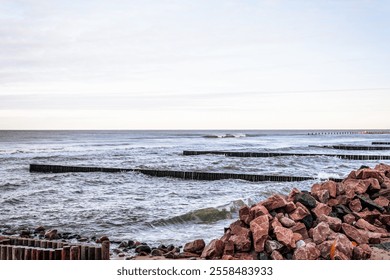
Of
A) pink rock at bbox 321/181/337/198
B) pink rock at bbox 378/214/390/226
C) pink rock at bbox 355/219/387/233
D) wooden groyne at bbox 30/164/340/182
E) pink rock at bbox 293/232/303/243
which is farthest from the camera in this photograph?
wooden groyne at bbox 30/164/340/182

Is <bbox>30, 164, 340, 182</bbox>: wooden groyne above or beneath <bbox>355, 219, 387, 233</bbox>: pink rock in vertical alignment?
beneath

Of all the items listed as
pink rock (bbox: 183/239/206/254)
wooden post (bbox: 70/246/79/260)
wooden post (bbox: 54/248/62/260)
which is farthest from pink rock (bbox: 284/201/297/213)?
wooden post (bbox: 54/248/62/260)

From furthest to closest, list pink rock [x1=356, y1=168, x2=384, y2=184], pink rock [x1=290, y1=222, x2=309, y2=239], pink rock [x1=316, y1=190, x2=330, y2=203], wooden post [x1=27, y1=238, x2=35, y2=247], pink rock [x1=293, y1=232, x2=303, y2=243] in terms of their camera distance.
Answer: pink rock [x1=356, y1=168, x2=384, y2=184] → pink rock [x1=316, y1=190, x2=330, y2=203] → pink rock [x1=290, y1=222, x2=309, y2=239] → pink rock [x1=293, y1=232, x2=303, y2=243] → wooden post [x1=27, y1=238, x2=35, y2=247]

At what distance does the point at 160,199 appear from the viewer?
1841 centimetres

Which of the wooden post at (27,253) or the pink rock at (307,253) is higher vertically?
the wooden post at (27,253)

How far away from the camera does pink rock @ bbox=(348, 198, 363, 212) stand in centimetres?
1152

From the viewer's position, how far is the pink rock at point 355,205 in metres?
11.5

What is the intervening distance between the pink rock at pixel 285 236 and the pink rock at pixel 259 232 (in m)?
0.18

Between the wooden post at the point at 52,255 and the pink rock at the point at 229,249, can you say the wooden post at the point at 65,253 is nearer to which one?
the wooden post at the point at 52,255

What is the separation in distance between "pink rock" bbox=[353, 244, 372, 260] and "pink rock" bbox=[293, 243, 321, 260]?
2.31 feet

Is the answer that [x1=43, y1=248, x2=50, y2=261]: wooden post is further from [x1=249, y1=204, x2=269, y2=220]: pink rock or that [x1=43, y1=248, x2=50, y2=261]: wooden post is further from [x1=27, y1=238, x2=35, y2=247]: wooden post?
[x1=249, y1=204, x2=269, y2=220]: pink rock

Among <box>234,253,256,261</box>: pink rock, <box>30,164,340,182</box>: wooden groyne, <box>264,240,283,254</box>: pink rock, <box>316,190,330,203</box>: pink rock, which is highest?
<box>316,190,330,203</box>: pink rock

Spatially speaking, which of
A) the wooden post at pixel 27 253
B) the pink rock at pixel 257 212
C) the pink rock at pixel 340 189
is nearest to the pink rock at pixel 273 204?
the pink rock at pixel 257 212
